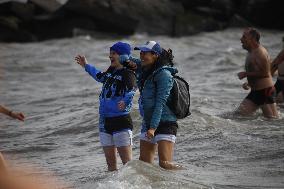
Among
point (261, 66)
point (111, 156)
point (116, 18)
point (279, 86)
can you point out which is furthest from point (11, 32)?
point (111, 156)

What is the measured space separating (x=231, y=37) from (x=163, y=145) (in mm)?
25985

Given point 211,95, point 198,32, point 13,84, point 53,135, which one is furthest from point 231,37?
point 53,135

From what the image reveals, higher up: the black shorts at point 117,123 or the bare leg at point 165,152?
the black shorts at point 117,123

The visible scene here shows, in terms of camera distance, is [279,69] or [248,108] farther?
[279,69]

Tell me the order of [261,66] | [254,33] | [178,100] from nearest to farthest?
[178,100], [254,33], [261,66]

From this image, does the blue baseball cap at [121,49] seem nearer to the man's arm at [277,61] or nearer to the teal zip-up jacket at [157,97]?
the teal zip-up jacket at [157,97]

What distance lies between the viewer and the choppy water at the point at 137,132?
23.5 feet

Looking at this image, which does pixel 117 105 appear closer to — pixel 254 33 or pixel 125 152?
pixel 125 152

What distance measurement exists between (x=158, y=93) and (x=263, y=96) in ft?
15.1

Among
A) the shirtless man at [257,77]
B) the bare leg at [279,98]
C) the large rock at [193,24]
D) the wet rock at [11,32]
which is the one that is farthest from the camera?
the large rock at [193,24]

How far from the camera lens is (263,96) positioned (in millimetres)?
10820

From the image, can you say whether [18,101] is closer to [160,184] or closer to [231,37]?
[160,184]

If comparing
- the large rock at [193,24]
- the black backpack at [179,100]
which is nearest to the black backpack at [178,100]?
the black backpack at [179,100]

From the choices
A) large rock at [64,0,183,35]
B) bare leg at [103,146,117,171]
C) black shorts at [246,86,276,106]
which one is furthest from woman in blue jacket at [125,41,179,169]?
large rock at [64,0,183,35]
